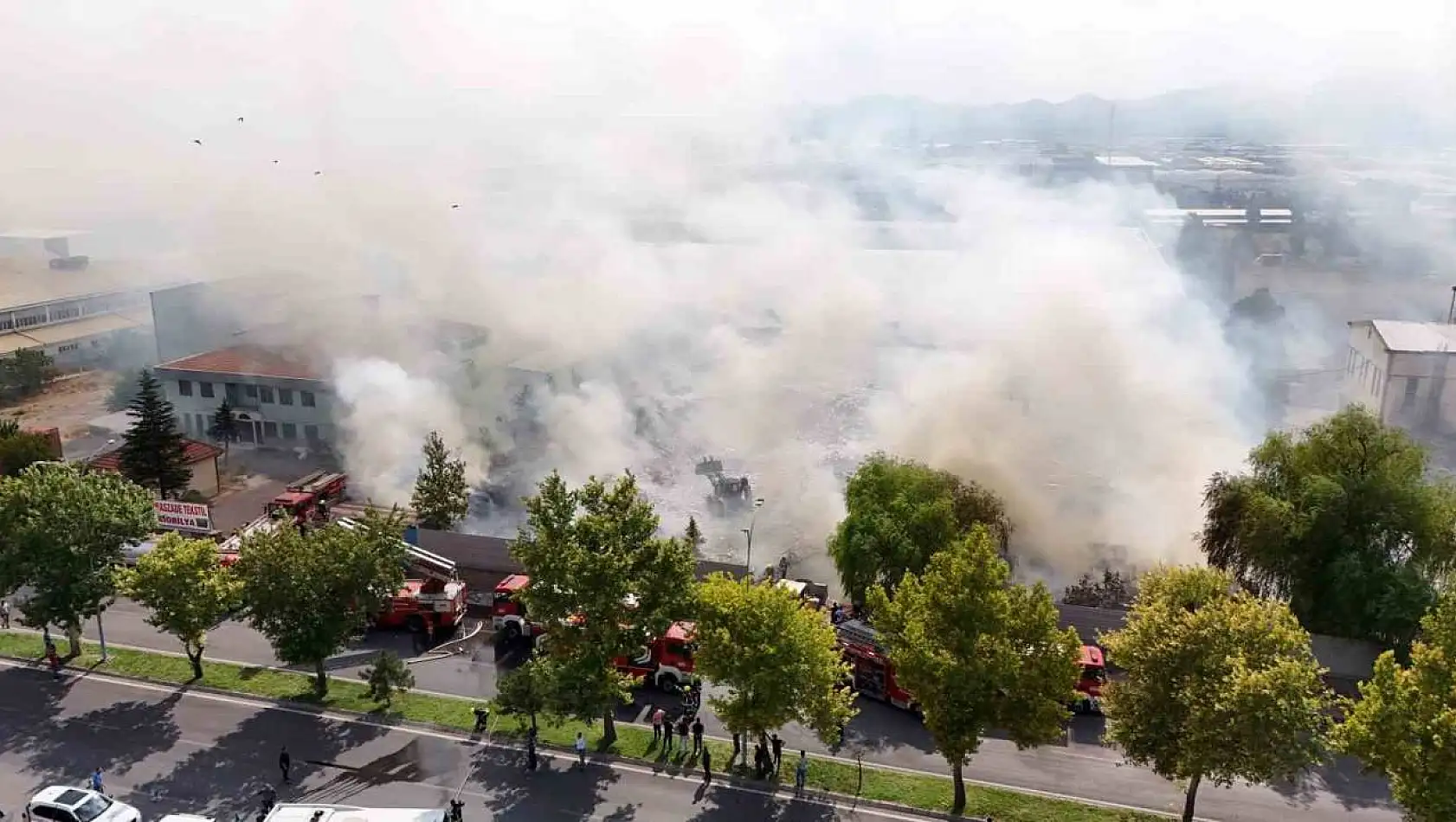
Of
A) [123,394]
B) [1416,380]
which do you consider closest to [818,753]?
[1416,380]

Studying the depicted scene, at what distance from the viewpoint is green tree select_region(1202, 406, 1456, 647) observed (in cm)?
1816

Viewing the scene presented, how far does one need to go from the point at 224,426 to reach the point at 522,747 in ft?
79.7

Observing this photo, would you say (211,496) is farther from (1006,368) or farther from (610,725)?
(1006,368)

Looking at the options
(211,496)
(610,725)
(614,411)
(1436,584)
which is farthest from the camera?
(614,411)

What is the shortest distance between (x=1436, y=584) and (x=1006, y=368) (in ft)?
51.0

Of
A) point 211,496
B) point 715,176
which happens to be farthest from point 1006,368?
point 715,176

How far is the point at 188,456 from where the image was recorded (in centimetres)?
3033

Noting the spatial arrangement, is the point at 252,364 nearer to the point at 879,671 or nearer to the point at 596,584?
the point at 596,584

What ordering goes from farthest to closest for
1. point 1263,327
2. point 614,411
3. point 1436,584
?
point 1263,327, point 614,411, point 1436,584

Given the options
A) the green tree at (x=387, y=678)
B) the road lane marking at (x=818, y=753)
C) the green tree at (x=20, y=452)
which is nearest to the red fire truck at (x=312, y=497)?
the road lane marking at (x=818, y=753)

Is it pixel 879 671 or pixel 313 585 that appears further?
pixel 879 671

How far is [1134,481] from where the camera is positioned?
88.8ft

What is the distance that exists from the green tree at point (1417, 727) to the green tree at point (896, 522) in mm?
8706

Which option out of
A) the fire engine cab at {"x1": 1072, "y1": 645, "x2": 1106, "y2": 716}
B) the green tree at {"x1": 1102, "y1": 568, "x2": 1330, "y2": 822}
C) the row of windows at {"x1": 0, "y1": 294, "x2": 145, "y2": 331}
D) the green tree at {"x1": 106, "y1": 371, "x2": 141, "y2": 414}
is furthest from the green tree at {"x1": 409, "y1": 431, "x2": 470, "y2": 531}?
the row of windows at {"x1": 0, "y1": 294, "x2": 145, "y2": 331}
